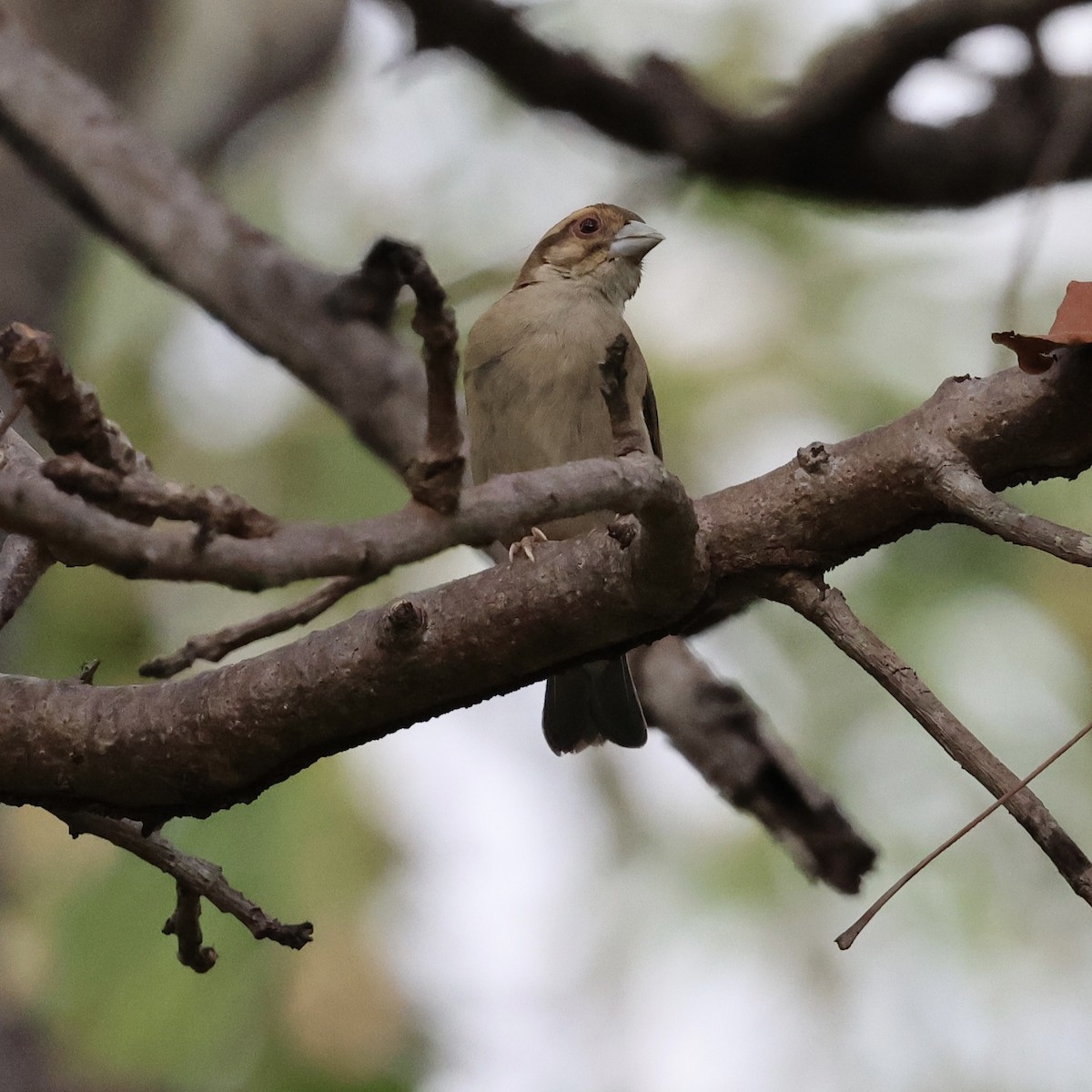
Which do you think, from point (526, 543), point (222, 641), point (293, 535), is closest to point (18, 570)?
point (526, 543)

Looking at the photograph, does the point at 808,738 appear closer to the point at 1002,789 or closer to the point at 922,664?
the point at 922,664

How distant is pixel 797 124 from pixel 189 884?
11.5ft

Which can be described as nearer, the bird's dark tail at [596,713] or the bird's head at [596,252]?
the bird's dark tail at [596,713]

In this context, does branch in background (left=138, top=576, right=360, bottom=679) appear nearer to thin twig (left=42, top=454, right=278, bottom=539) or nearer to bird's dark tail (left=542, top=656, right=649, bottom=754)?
thin twig (left=42, top=454, right=278, bottom=539)

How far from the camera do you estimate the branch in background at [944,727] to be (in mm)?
1790

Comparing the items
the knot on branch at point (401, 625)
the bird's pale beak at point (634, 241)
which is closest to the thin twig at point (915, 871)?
the knot on branch at point (401, 625)

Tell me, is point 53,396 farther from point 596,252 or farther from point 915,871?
point 596,252

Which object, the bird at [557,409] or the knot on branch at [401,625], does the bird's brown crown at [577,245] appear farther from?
the knot on branch at [401,625]

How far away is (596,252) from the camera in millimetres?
4695

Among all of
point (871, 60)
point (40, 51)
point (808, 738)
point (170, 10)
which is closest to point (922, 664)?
point (808, 738)

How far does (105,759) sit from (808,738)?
424 centimetres

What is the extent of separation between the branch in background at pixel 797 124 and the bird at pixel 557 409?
98 cm

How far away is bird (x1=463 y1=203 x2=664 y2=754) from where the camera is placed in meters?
4.04

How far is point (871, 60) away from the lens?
186 inches
